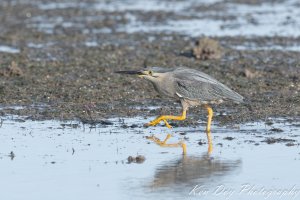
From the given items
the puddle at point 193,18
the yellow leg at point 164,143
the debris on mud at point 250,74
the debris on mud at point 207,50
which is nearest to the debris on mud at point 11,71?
the debris on mud at point 207,50

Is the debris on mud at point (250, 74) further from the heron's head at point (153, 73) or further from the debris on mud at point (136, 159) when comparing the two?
the debris on mud at point (136, 159)

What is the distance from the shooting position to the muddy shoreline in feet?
41.0

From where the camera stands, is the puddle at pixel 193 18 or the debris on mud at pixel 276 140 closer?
the debris on mud at pixel 276 140

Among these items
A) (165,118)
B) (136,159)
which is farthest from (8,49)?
(136,159)

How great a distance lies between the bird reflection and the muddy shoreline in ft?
6.50

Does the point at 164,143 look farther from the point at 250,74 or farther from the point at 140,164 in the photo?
the point at 250,74

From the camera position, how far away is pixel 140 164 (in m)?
9.69

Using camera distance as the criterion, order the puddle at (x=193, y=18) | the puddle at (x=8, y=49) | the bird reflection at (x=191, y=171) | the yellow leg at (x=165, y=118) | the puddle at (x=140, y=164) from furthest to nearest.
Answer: the puddle at (x=193, y=18) < the puddle at (x=8, y=49) < the yellow leg at (x=165, y=118) < the bird reflection at (x=191, y=171) < the puddle at (x=140, y=164)

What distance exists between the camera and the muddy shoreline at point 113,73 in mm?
12484

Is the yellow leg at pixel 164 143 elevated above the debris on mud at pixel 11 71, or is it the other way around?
the debris on mud at pixel 11 71

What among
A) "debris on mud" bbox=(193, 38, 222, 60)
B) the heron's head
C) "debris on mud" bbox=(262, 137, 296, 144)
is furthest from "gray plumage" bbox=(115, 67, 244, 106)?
"debris on mud" bbox=(193, 38, 222, 60)

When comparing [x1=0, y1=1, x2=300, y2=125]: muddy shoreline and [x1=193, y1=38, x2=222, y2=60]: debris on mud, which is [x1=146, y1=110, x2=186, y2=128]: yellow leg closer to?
[x1=0, y1=1, x2=300, y2=125]: muddy shoreline

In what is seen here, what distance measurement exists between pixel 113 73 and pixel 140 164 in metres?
5.57

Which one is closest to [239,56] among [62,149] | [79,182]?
[62,149]
